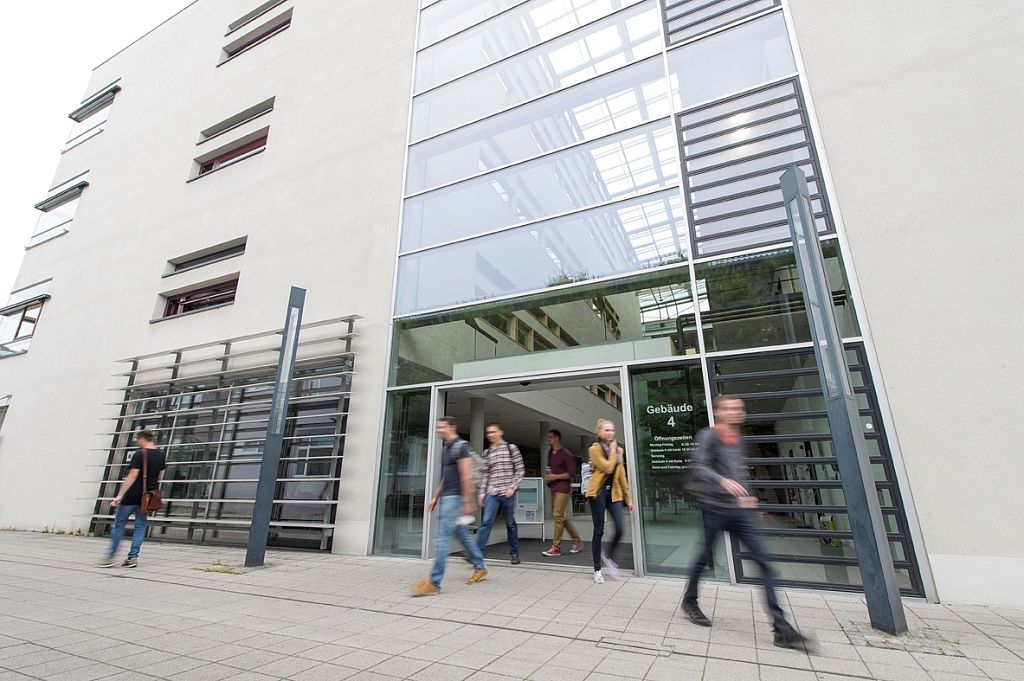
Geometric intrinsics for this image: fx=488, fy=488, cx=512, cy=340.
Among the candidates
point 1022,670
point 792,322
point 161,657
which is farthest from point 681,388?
point 161,657

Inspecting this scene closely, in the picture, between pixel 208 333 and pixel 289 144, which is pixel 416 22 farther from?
pixel 208 333

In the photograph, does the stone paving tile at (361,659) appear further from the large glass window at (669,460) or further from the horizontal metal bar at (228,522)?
the horizontal metal bar at (228,522)

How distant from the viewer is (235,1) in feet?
50.4

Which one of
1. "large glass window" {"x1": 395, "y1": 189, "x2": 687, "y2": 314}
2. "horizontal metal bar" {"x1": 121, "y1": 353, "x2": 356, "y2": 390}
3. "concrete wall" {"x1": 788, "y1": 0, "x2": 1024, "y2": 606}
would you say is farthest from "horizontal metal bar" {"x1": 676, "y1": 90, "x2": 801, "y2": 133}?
"horizontal metal bar" {"x1": 121, "y1": 353, "x2": 356, "y2": 390}

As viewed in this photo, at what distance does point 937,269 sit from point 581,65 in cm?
627

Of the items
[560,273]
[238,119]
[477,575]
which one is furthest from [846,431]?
[238,119]

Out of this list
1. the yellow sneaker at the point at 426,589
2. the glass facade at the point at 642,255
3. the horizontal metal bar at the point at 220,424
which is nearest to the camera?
the yellow sneaker at the point at 426,589

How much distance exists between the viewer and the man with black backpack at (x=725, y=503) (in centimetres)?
333

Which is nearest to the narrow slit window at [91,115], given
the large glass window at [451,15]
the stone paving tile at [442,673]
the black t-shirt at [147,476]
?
the large glass window at [451,15]

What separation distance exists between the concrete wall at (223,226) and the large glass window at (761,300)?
5.34 m

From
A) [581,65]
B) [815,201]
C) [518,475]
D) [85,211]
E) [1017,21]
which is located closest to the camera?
[1017,21]

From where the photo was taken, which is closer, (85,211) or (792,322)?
(792,322)

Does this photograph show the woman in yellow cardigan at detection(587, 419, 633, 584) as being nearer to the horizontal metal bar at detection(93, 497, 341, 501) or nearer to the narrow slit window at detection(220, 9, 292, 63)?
the horizontal metal bar at detection(93, 497, 341, 501)

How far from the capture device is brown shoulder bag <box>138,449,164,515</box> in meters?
6.95
